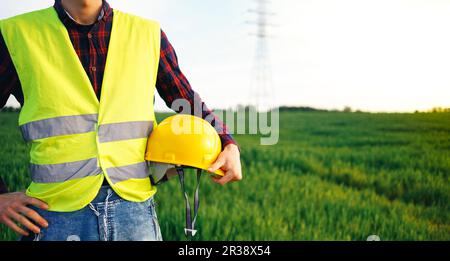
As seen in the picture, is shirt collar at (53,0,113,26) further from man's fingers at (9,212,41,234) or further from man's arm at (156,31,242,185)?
man's fingers at (9,212,41,234)

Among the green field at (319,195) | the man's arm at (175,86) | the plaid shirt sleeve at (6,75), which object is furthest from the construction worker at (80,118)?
the green field at (319,195)

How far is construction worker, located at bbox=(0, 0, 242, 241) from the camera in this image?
2227 millimetres

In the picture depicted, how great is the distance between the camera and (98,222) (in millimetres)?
2260

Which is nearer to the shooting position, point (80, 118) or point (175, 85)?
point (80, 118)

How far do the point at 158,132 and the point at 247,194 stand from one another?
4.28 m

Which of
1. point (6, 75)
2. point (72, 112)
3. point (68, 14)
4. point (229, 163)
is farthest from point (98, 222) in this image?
point (68, 14)

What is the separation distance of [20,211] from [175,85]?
884 mm

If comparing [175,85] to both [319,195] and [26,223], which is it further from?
[319,195]

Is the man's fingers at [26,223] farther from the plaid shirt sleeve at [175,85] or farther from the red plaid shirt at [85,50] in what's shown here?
the plaid shirt sleeve at [175,85]

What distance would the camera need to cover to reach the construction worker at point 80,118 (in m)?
2.23

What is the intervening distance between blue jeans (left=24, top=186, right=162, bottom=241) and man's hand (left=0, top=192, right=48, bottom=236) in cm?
5

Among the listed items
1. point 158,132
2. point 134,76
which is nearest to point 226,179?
point 158,132

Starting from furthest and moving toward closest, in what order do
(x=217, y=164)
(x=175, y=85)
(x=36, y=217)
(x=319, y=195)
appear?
(x=319, y=195), (x=175, y=85), (x=217, y=164), (x=36, y=217)

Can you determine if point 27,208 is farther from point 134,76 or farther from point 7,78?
point 134,76
